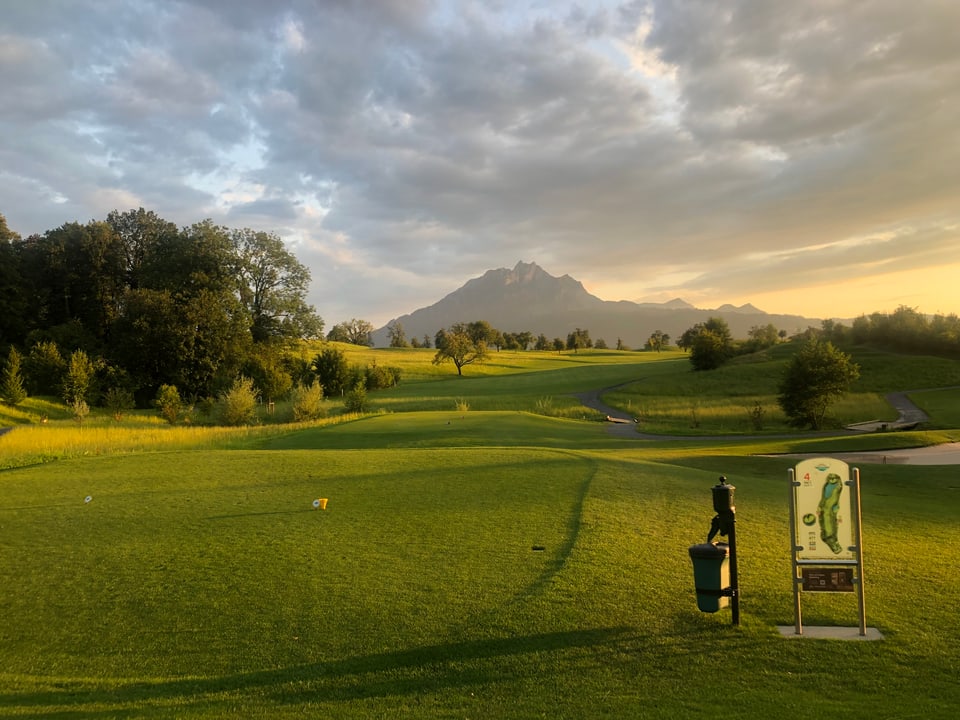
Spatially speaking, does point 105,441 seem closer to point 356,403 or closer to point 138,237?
A: point 356,403

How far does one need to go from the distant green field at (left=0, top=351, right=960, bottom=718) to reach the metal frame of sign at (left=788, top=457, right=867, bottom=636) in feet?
2.46

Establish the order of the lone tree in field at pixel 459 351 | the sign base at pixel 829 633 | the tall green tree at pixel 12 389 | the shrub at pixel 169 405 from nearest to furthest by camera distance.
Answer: the sign base at pixel 829 633 → the shrub at pixel 169 405 → the tall green tree at pixel 12 389 → the lone tree in field at pixel 459 351

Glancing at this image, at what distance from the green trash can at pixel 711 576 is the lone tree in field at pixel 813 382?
35.3 metres

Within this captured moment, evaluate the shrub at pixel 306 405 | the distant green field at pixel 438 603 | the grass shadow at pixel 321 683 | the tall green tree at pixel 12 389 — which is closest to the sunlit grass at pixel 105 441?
the shrub at pixel 306 405

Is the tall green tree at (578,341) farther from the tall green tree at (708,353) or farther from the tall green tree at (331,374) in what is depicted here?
the tall green tree at (331,374)

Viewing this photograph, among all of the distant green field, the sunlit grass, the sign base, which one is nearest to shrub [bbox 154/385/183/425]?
the sunlit grass

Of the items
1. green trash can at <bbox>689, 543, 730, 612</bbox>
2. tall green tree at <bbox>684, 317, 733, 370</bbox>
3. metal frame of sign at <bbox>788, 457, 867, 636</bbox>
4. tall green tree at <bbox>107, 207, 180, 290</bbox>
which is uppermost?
tall green tree at <bbox>107, 207, 180, 290</bbox>

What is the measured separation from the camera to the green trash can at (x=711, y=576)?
20.2 feet

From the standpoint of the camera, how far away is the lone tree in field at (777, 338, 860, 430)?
36.3 meters

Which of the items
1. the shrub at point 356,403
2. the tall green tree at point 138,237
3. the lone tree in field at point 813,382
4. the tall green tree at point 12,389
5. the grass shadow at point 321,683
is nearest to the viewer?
the grass shadow at point 321,683

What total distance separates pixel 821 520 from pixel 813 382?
35.0 m

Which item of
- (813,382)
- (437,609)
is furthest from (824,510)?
(813,382)

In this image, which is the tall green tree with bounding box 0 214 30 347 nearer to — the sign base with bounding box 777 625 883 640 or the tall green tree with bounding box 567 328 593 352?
the sign base with bounding box 777 625 883 640

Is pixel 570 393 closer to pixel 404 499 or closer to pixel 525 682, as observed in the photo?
pixel 404 499
